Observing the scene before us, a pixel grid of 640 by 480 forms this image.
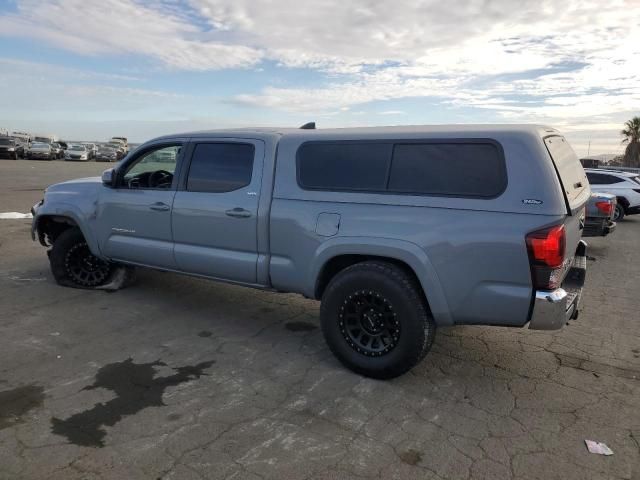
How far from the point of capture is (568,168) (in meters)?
3.87

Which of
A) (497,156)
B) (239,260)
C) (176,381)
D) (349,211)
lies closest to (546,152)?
(497,156)

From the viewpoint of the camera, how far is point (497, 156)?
3484mm

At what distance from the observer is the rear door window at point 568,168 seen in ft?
11.6

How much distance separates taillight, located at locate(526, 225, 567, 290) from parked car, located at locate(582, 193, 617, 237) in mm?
7049

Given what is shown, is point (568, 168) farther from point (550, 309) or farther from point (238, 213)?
point (238, 213)

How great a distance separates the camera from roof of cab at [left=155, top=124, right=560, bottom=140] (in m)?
3.59

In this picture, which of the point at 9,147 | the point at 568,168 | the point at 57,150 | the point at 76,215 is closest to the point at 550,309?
the point at 568,168

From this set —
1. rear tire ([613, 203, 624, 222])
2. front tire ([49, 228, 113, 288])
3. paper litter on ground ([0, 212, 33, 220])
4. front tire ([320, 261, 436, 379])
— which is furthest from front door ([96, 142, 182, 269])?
rear tire ([613, 203, 624, 222])

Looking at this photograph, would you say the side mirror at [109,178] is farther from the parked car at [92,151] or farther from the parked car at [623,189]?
the parked car at [92,151]

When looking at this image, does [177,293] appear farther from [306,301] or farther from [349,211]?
[349,211]

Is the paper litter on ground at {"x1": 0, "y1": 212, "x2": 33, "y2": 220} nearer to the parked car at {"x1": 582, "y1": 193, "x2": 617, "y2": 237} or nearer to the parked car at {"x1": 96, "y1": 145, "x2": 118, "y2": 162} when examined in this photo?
the parked car at {"x1": 582, "y1": 193, "x2": 617, "y2": 237}

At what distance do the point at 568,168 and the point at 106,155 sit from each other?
5057cm

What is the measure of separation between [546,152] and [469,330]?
217cm

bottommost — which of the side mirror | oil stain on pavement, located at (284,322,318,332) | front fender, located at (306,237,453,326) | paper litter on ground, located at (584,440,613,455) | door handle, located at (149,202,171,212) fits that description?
oil stain on pavement, located at (284,322,318,332)
